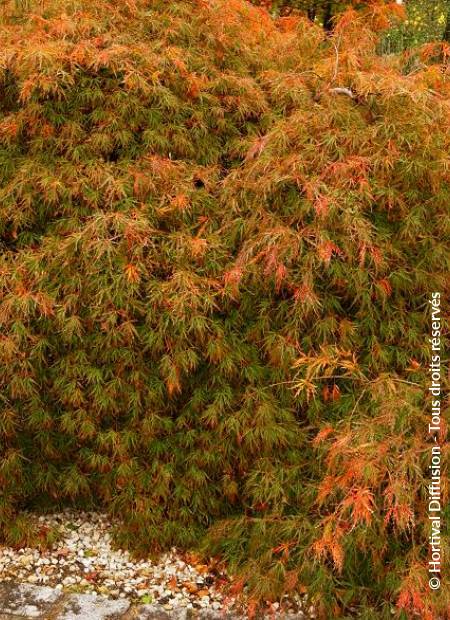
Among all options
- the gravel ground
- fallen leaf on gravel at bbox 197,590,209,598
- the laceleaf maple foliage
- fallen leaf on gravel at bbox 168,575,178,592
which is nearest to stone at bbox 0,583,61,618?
the gravel ground

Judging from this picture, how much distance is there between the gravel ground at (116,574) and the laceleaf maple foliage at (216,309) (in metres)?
0.10

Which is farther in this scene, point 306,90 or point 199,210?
point 306,90

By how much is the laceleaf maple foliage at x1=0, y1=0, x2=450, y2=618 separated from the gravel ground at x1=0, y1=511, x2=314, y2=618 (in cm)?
10

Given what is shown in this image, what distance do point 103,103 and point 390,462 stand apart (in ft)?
7.50

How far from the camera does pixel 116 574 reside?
135 inches

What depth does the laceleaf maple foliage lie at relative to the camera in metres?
3.29

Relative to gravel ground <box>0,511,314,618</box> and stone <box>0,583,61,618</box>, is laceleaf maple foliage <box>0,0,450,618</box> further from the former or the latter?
stone <box>0,583,61,618</box>

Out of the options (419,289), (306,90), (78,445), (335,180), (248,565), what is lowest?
(248,565)

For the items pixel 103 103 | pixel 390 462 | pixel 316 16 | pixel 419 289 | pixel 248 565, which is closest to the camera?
pixel 390 462

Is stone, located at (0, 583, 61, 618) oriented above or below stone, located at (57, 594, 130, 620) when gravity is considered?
below

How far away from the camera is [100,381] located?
11.2 ft

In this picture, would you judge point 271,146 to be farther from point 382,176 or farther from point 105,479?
point 105,479

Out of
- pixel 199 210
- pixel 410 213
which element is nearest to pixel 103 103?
pixel 199 210

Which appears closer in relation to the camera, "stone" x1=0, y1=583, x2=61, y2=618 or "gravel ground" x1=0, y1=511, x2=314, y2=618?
"stone" x1=0, y1=583, x2=61, y2=618
